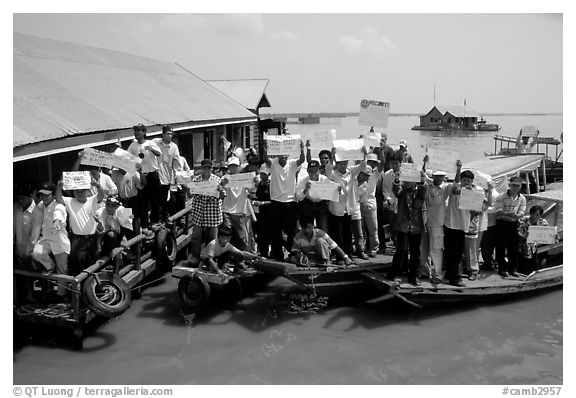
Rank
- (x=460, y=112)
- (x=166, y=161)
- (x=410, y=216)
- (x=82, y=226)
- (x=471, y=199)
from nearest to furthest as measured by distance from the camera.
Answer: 1. (x=82, y=226)
2. (x=471, y=199)
3. (x=410, y=216)
4. (x=166, y=161)
5. (x=460, y=112)

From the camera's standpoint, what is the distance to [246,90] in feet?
84.7

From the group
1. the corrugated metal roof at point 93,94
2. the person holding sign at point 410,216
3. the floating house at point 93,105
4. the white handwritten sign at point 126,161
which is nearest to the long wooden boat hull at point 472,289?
the person holding sign at point 410,216

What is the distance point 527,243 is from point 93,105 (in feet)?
32.2

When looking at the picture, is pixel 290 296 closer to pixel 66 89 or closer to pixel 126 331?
pixel 126 331

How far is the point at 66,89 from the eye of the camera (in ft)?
36.4

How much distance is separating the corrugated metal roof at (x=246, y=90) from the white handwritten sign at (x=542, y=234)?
1762 cm

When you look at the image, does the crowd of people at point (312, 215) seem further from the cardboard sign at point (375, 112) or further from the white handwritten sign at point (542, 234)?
the cardboard sign at point (375, 112)

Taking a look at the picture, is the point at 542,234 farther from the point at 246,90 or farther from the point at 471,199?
the point at 246,90

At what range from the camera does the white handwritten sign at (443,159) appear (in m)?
7.71

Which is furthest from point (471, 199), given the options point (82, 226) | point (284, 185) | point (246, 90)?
point (246, 90)

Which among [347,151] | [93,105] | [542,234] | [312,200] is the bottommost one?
[542,234]

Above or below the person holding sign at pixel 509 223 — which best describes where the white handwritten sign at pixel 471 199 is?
above

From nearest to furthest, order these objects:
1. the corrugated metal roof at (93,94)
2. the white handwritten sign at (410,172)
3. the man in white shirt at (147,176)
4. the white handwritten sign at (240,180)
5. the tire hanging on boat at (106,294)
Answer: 1. the tire hanging on boat at (106,294)
2. the white handwritten sign at (410,172)
3. the white handwritten sign at (240,180)
4. the corrugated metal roof at (93,94)
5. the man in white shirt at (147,176)
